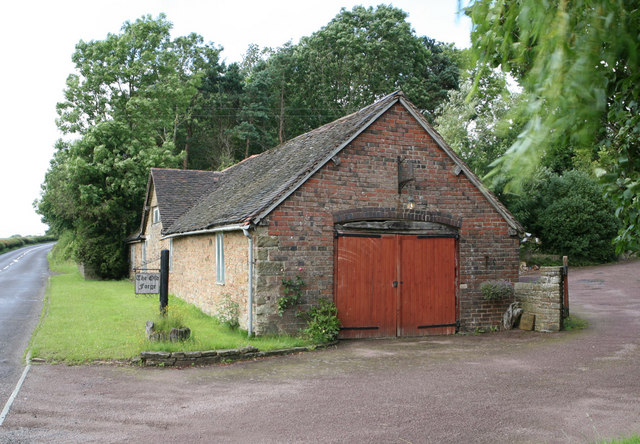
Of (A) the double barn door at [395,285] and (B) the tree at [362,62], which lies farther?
(B) the tree at [362,62]

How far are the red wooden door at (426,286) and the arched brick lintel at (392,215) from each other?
0.49 meters

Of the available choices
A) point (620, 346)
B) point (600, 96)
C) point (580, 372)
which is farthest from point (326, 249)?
point (600, 96)

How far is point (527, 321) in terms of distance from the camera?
13734 millimetres

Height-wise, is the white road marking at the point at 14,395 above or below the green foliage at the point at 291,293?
below

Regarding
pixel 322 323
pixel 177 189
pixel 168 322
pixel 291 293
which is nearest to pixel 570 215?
pixel 177 189

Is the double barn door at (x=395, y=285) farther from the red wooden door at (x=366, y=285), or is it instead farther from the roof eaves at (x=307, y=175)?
the roof eaves at (x=307, y=175)

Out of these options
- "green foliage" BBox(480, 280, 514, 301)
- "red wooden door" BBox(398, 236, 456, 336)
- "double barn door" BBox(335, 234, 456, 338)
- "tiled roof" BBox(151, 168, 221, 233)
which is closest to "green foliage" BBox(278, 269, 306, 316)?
"double barn door" BBox(335, 234, 456, 338)

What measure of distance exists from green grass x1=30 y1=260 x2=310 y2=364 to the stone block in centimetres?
609

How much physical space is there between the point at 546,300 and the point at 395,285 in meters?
3.94

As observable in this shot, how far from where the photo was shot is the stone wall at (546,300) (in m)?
13.3

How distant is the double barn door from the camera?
41.7 ft

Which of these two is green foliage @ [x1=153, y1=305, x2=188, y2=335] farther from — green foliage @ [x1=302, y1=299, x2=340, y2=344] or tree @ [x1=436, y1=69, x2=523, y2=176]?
tree @ [x1=436, y1=69, x2=523, y2=176]

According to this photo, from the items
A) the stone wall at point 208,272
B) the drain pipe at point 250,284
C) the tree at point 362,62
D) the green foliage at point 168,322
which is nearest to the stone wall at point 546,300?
the drain pipe at point 250,284

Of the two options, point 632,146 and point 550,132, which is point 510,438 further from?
point 550,132
